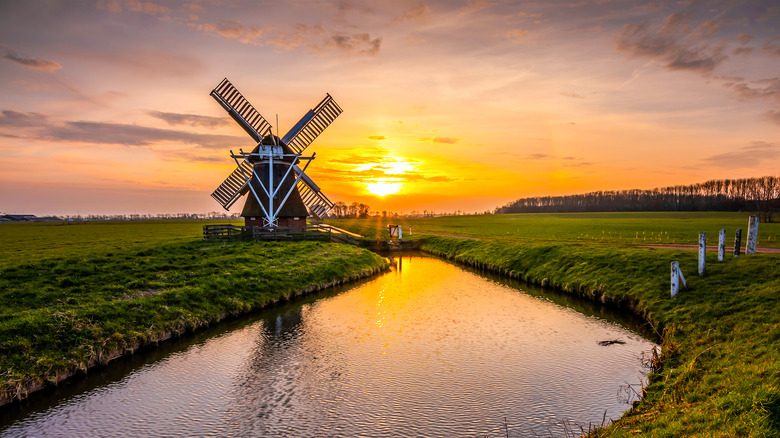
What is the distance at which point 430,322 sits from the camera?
18.1 meters

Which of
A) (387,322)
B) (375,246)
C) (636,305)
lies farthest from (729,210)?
(387,322)

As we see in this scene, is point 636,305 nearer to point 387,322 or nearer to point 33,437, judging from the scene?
point 387,322

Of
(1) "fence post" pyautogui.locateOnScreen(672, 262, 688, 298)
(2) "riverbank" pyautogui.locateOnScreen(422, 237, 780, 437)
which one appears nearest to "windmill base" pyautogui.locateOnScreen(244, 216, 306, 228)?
(2) "riverbank" pyautogui.locateOnScreen(422, 237, 780, 437)

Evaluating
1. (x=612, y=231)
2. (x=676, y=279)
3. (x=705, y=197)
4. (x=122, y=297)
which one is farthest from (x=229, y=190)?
(x=705, y=197)

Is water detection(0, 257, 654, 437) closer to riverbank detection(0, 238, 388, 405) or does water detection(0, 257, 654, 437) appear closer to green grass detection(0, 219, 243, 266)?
riverbank detection(0, 238, 388, 405)

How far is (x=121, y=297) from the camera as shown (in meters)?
16.9

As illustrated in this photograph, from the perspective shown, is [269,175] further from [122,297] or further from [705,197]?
[705,197]

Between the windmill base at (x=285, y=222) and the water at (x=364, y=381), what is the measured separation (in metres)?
20.6

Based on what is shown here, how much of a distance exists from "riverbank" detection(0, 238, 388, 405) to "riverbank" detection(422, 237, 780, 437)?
1424 cm

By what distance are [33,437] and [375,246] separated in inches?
1716

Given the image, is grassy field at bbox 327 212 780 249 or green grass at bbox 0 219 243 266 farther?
grassy field at bbox 327 212 780 249

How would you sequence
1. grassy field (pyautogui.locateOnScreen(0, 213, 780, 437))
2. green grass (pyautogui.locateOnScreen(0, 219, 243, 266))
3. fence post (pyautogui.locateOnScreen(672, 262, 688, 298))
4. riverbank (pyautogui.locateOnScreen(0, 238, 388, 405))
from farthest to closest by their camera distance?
green grass (pyautogui.locateOnScreen(0, 219, 243, 266))
fence post (pyautogui.locateOnScreen(672, 262, 688, 298))
riverbank (pyautogui.locateOnScreen(0, 238, 388, 405))
grassy field (pyautogui.locateOnScreen(0, 213, 780, 437))

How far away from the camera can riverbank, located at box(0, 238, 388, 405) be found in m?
12.0

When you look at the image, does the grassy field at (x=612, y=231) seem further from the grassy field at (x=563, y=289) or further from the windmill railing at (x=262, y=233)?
the windmill railing at (x=262, y=233)
